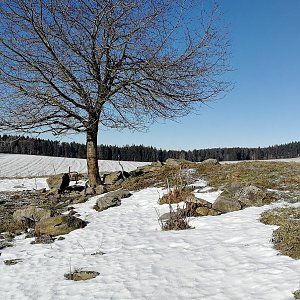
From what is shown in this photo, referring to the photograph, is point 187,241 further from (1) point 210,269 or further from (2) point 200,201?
(2) point 200,201

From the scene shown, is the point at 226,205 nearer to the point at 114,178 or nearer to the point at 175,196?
the point at 175,196

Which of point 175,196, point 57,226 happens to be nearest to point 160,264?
point 57,226

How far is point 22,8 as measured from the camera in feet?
42.0

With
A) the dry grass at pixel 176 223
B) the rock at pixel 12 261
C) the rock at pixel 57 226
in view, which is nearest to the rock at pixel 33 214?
the rock at pixel 57 226

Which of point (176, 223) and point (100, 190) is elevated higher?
point (100, 190)

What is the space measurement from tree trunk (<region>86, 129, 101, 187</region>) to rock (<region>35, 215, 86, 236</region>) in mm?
6479

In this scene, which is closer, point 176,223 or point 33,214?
point 176,223

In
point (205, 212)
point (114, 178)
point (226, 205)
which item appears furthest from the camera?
point (114, 178)

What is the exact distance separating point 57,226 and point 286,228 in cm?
510

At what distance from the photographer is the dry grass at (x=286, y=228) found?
216 inches

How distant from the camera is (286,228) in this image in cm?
631

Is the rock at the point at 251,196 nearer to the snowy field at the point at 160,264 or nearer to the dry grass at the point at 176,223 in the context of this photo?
the snowy field at the point at 160,264

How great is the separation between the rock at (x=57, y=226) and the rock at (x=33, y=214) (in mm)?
1194

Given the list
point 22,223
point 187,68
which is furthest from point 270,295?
point 187,68
